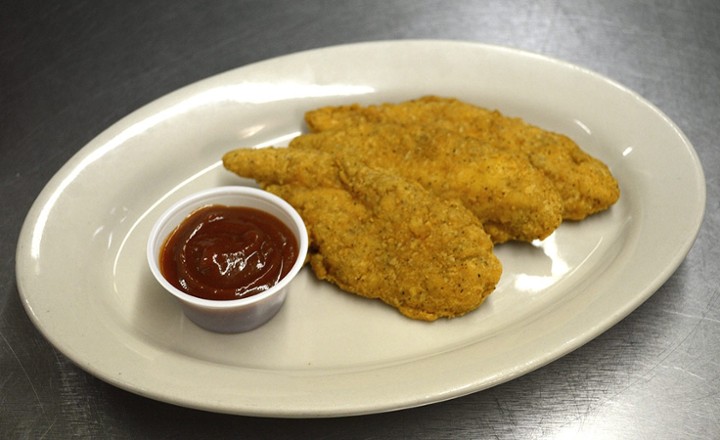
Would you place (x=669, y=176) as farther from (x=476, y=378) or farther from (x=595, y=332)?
(x=476, y=378)

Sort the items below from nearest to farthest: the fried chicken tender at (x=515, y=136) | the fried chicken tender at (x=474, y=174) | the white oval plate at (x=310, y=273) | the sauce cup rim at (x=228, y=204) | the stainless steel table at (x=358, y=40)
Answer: the white oval plate at (x=310, y=273) < the sauce cup rim at (x=228, y=204) < the stainless steel table at (x=358, y=40) < the fried chicken tender at (x=474, y=174) < the fried chicken tender at (x=515, y=136)

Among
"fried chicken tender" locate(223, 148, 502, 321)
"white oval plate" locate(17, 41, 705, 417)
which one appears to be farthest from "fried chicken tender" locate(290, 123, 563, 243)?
"white oval plate" locate(17, 41, 705, 417)

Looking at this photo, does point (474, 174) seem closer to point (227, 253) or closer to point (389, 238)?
point (389, 238)

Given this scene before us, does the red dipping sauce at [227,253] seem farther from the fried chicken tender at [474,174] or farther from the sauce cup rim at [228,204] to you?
the fried chicken tender at [474,174]

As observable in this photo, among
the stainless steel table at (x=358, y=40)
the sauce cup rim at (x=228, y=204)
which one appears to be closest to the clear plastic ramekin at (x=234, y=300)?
the sauce cup rim at (x=228, y=204)

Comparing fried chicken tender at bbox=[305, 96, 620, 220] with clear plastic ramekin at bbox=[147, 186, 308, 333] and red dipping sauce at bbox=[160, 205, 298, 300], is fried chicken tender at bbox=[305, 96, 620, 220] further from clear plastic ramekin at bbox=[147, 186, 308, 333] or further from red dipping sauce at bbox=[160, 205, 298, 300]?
red dipping sauce at bbox=[160, 205, 298, 300]

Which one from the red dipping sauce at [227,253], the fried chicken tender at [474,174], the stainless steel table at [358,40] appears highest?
the red dipping sauce at [227,253]

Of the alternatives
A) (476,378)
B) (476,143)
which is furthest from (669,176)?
(476,378)
